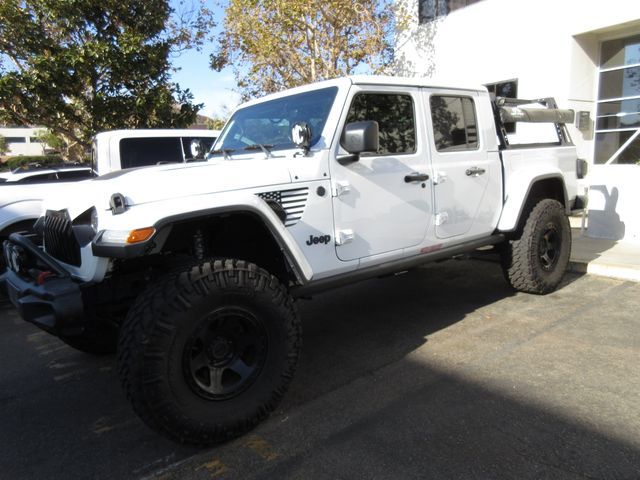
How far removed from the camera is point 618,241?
6.96m

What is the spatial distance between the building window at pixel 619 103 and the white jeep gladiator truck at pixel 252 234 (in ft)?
→ 19.5

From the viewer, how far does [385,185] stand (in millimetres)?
3488

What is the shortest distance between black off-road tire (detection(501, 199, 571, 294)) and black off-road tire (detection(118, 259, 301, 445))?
2747mm

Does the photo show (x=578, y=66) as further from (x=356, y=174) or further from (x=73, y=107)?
(x=73, y=107)

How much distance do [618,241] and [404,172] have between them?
496 centimetres

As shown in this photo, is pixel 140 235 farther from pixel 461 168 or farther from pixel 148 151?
pixel 148 151

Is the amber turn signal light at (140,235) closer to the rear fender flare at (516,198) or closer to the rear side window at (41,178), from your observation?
the rear fender flare at (516,198)

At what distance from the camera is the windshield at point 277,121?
342cm

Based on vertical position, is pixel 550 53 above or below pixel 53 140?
below

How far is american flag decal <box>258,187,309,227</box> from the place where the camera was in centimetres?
290

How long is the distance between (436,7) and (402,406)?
10.4m

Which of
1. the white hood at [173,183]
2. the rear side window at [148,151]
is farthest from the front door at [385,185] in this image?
the rear side window at [148,151]

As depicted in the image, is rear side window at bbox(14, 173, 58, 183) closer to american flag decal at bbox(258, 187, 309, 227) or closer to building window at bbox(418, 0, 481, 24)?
american flag decal at bbox(258, 187, 309, 227)

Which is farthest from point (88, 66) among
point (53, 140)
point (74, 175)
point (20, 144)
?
point (20, 144)
